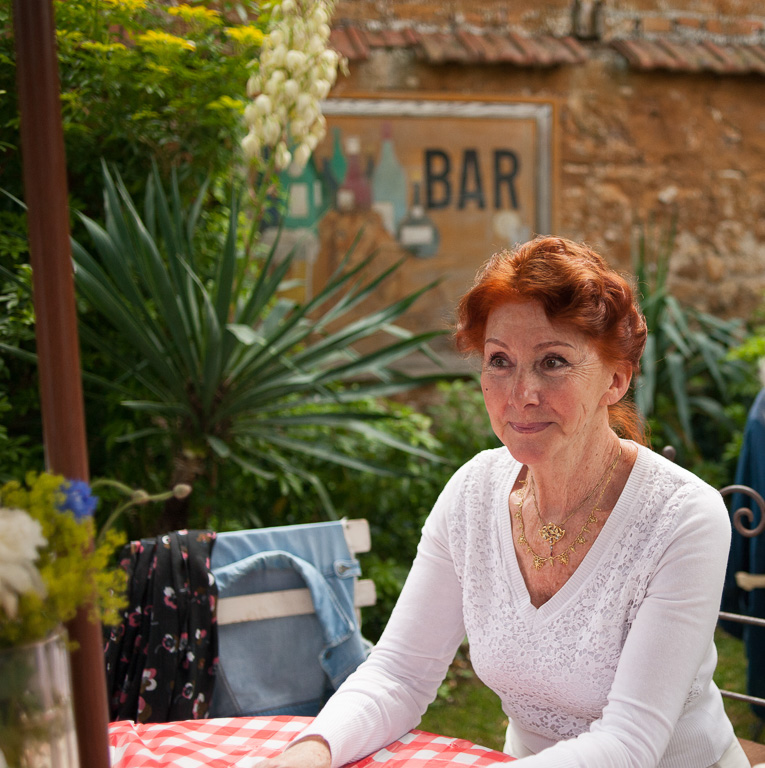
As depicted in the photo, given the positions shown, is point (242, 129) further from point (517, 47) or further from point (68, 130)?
point (517, 47)

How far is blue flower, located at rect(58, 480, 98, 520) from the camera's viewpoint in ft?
2.50

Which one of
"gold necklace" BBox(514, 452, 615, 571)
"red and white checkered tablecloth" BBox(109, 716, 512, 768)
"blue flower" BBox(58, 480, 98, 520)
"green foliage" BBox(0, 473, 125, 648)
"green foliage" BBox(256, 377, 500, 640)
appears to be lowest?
"green foliage" BBox(256, 377, 500, 640)

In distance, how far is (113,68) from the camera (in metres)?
2.71

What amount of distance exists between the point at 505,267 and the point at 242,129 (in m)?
2.07

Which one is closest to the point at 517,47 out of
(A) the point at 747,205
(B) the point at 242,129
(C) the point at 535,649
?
(A) the point at 747,205

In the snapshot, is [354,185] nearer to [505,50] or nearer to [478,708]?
[505,50]

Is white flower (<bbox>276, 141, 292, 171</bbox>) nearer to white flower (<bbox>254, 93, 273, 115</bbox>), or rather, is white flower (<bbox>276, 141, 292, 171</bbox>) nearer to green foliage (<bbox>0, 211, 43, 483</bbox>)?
white flower (<bbox>254, 93, 273, 115</bbox>)

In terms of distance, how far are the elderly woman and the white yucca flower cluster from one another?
144 centimetres

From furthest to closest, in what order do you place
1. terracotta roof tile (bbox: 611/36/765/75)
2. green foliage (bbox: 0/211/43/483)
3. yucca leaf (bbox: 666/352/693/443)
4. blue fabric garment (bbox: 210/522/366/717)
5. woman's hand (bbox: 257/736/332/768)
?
1. terracotta roof tile (bbox: 611/36/765/75)
2. yucca leaf (bbox: 666/352/693/443)
3. green foliage (bbox: 0/211/43/483)
4. blue fabric garment (bbox: 210/522/366/717)
5. woman's hand (bbox: 257/736/332/768)

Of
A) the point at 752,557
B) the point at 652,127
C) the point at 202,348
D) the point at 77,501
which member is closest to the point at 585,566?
the point at 77,501

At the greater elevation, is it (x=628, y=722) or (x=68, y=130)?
(x=68, y=130)

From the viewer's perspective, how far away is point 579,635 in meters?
1.31

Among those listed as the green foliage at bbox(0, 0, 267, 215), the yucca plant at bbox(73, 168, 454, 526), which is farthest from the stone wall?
the yucca plant at bbox(73, 168, 454, 526)

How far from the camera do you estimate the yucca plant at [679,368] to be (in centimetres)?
A: 418
